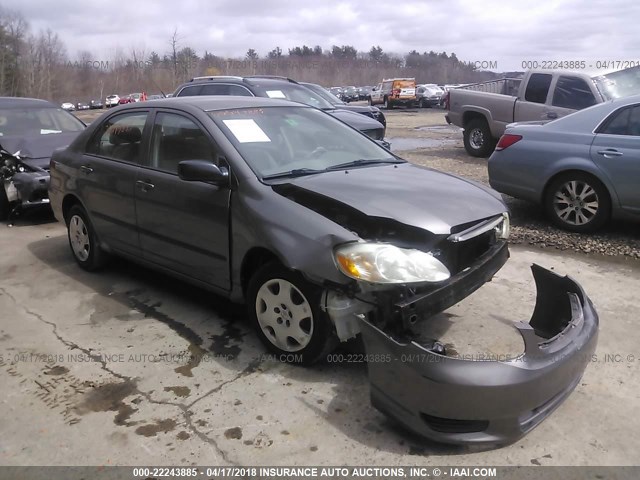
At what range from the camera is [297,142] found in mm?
4016

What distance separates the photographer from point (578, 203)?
5.95 metres

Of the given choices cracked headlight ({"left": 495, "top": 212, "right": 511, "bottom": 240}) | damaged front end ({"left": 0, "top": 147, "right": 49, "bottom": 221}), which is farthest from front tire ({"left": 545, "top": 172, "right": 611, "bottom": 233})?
damaged front end ({"left": 0, "top": 147, "right": 49, "bottom": 221})

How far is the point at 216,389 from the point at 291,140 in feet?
6.04

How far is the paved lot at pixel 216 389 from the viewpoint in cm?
264

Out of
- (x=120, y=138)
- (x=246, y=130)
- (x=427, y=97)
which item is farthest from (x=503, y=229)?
(x=427, y=97)

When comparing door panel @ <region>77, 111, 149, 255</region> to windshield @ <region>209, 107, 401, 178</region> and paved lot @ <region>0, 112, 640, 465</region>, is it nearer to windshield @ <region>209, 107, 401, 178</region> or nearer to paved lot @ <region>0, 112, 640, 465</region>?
paved lot @ <region>0, 112, 640, 465</region>

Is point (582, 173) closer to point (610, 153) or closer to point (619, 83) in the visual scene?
point (610, 153)

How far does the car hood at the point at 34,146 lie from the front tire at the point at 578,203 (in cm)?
640

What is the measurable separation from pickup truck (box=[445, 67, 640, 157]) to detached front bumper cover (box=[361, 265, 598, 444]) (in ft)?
25.3

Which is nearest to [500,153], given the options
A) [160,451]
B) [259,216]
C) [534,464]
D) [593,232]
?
[593,232]

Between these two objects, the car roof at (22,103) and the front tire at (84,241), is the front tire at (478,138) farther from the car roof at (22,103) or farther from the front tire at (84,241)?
the front tire at (84,241)

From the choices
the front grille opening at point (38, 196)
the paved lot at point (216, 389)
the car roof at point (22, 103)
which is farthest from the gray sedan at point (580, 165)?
the car roof at point (22, 103)

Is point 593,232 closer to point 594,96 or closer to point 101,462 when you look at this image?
point 594,96

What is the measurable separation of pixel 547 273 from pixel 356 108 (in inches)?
353
